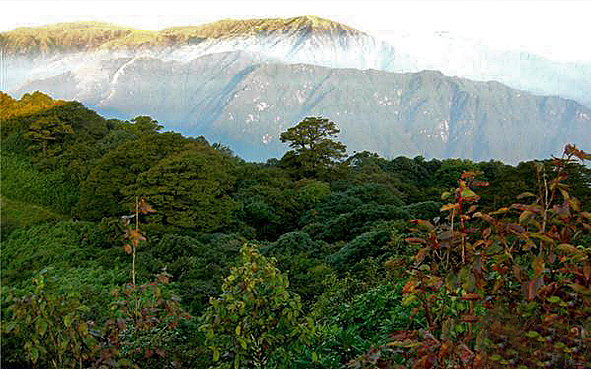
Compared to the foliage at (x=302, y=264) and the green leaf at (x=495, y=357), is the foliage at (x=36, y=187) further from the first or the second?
the green leaf at (x=495, y=357)

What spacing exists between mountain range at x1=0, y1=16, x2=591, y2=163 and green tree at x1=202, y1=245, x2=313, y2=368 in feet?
304

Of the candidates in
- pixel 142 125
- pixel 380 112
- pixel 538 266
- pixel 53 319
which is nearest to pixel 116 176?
pixel 142 125

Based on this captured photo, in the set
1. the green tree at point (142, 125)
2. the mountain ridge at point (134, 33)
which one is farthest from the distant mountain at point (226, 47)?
the green tree at point (142, 125)

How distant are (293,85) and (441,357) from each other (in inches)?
4588

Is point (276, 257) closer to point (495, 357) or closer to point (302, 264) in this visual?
point (302, 264)

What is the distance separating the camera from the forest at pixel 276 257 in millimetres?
1702

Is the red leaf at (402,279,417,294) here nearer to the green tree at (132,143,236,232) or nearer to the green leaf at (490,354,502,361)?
the green leaf at (490,354,502,361)

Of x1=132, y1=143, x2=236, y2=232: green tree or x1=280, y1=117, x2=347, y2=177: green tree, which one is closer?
x1=132, y1=143, x2=236, y2=232: green tree

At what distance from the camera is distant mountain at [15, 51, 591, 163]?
332 ft

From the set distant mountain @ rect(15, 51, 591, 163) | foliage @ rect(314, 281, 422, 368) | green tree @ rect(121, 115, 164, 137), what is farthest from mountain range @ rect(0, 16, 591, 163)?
foliage @ rect(314, 281, 422, 368)

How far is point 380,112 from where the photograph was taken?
109 metres

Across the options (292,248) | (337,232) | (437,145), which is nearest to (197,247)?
(292,248)

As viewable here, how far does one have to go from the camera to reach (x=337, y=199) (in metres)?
16.3

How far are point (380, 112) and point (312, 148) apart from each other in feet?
292
